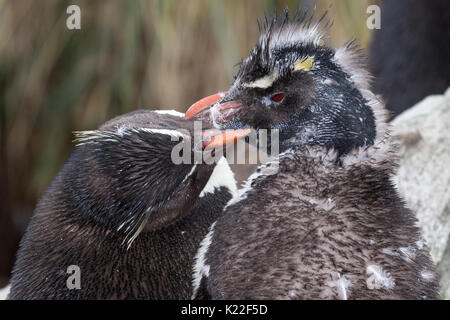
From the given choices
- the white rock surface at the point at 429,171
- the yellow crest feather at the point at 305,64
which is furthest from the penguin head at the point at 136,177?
the white rock surface at the point at 429,171

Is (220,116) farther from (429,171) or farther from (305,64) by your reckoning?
(429,171)

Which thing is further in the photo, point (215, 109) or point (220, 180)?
point (220, 180)

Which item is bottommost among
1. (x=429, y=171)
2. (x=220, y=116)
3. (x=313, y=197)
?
(x=429, y=171)

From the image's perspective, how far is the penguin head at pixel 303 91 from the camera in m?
0.95

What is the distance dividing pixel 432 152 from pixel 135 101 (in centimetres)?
128

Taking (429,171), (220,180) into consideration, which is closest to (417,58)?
(429,171)

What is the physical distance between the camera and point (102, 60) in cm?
257

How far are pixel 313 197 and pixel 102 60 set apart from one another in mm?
1774

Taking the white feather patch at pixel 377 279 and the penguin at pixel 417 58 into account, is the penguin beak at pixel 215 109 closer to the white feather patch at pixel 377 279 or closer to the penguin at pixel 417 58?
the white feather patch at pixel 377 279

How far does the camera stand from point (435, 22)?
254cm

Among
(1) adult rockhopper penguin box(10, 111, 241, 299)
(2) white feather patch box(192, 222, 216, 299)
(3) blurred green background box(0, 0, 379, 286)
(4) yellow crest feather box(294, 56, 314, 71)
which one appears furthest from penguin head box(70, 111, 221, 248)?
(3) blurred green background box(0, 0, 379, 286)

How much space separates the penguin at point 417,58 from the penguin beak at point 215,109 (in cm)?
155

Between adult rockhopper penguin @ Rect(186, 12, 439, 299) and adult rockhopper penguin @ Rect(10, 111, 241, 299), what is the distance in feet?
0.38

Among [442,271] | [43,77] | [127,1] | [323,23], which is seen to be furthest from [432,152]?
[43,77]
